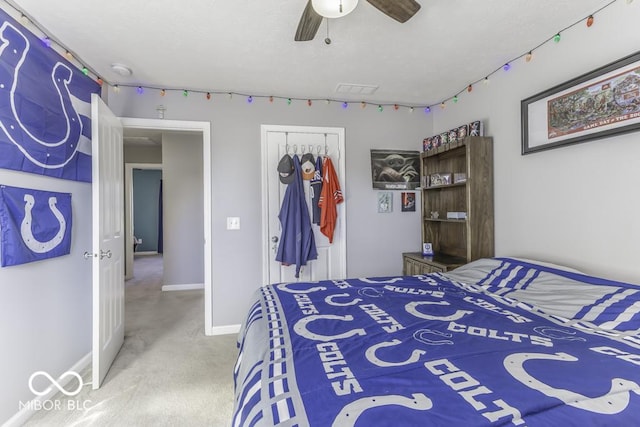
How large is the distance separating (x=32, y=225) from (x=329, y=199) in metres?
2.22

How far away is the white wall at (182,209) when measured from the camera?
4.88m

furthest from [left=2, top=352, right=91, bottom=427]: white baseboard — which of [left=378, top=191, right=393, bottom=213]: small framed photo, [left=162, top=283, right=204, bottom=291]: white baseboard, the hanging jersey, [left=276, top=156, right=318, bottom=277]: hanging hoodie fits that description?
[left=378, top=191, right=393, bottom=213]: small framed photo

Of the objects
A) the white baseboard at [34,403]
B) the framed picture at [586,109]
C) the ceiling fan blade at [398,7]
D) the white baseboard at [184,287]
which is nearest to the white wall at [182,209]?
the white baseboard at [184,287]

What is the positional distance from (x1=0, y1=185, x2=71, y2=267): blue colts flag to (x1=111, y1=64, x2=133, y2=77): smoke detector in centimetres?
108

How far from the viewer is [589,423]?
30.3 inches

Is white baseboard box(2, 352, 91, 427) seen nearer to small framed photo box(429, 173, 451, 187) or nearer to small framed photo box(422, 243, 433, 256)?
small framed photo box(422, 243, 433, 256)

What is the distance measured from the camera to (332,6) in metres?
1.40

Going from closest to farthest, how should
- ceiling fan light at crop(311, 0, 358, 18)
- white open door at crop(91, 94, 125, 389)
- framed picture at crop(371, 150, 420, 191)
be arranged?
ceiling fan light at crop(311, 0, 358, 18) < white open door at crop(91, 94, 125, 389) < framed picture at crop(371, 150, 420, 191)

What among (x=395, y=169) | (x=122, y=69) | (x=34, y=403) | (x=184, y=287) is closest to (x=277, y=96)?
(x=122, y=69)

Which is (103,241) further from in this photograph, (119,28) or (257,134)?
(257,134)

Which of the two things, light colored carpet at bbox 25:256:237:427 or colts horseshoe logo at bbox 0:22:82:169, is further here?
light colored carpet at bbox 25:256:237:427

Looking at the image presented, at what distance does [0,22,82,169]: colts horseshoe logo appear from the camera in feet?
5.47

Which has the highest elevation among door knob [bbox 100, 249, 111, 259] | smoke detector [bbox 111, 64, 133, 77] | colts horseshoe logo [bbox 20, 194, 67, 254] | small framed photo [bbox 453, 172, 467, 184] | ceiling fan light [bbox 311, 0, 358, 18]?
smoke detector [bbox 111, 64, 133, 77]

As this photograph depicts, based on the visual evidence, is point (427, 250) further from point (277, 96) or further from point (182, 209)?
point (182, 209)
